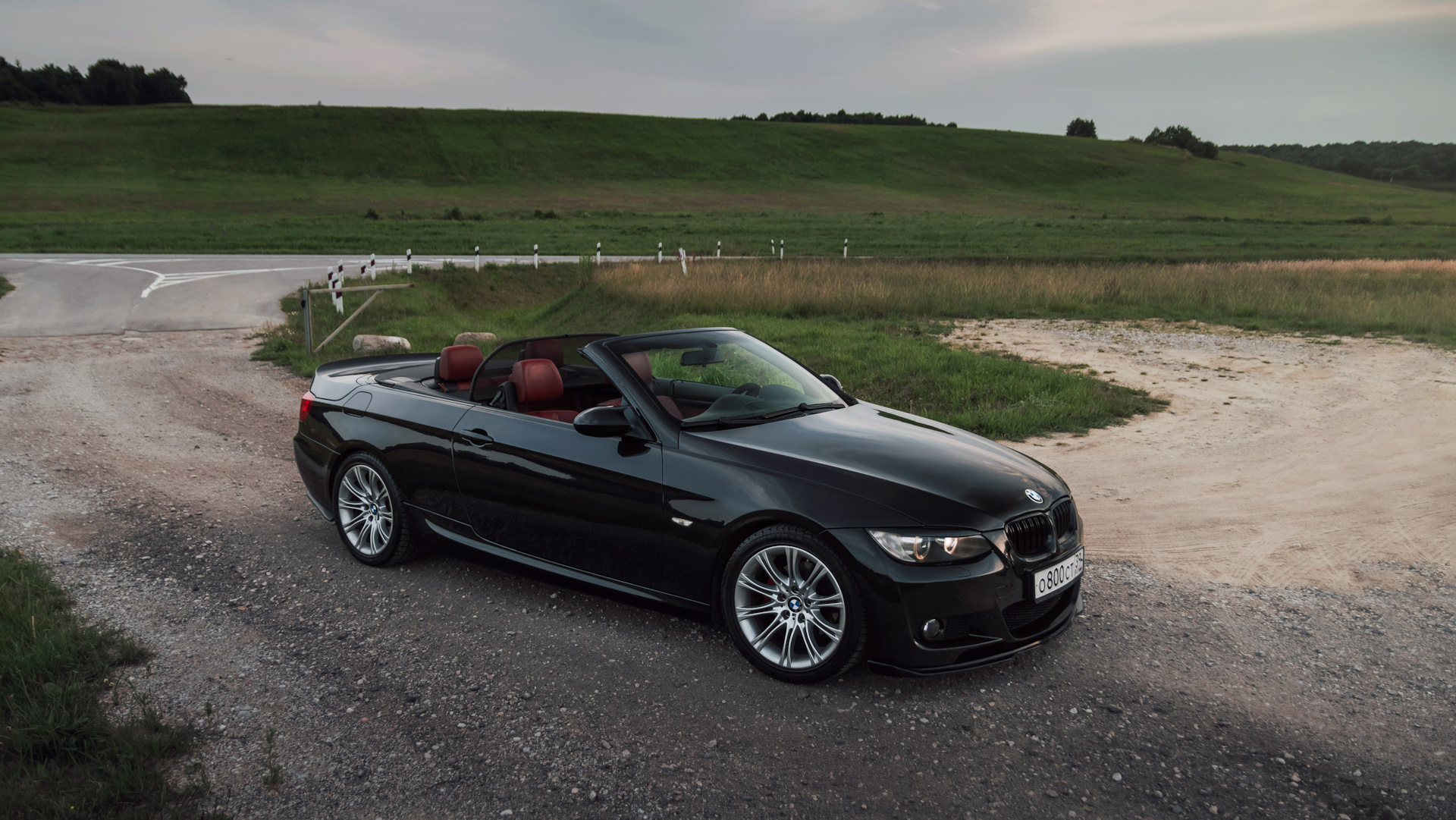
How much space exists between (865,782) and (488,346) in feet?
41.2

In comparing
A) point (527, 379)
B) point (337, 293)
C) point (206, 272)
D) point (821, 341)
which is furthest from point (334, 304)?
point (527, 379)

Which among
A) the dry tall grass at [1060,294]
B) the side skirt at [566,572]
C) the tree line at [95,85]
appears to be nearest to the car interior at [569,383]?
the side skirt at [566,572]

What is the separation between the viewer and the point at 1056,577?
382 cm

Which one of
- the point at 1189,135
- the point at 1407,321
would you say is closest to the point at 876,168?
the point at 1189,135

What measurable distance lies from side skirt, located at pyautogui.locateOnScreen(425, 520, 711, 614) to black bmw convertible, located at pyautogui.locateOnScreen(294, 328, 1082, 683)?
1cm

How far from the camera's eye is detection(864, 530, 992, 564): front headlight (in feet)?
11.5

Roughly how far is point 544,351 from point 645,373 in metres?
0.94

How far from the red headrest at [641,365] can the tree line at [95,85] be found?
127 metres

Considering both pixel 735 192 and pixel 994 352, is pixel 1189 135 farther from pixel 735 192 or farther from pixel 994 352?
pixel 994 352

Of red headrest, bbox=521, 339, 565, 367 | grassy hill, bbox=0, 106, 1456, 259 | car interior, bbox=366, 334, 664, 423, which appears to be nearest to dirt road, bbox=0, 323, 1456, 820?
car interior, bbox=366, 334, 664, 423

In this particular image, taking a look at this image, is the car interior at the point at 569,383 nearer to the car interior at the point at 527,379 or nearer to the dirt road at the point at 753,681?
the car interior at the point at 527,379

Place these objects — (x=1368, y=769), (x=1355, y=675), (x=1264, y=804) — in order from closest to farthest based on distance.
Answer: (x=1264, y=804) → (x=1368, y=769) → (x=1355, y=675)

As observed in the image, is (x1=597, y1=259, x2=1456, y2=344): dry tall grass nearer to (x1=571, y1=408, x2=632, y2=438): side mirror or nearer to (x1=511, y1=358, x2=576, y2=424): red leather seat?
(x1=511, y1=358, x2=576, y2=424): red leather seat

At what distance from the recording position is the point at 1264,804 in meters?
2.97
